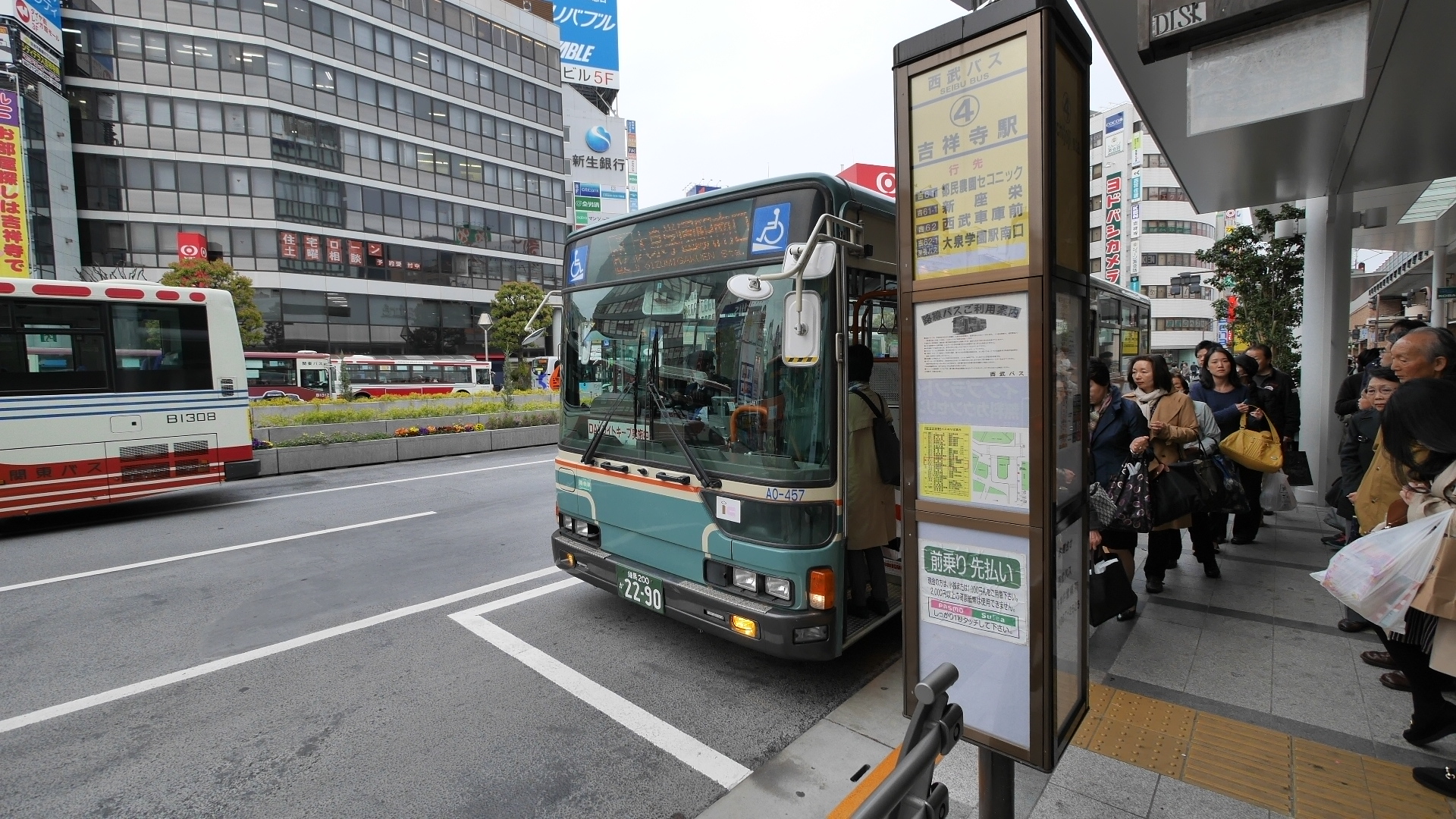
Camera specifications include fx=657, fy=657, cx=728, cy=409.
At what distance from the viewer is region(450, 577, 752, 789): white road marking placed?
10.4ft

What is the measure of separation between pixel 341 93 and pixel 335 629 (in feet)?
122

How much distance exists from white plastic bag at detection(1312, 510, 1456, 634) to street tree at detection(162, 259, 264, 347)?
2774cm

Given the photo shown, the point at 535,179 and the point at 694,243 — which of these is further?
the point at 535,179

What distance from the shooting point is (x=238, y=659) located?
4.36 metres

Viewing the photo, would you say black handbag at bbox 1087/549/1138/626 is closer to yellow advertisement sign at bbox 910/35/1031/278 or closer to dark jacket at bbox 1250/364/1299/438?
yellow advertisement sign at bbox 910/35/1031/278

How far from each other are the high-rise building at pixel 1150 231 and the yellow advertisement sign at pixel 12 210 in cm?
4989

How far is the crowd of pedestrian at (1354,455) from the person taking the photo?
2797 millimetres

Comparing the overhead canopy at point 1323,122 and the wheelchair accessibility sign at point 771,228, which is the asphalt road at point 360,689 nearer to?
the wheelchair accessibility sign at point 771,228

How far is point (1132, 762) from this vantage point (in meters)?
2.95

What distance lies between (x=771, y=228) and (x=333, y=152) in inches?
1484

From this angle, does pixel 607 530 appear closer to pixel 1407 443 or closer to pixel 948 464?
pixel 948 464

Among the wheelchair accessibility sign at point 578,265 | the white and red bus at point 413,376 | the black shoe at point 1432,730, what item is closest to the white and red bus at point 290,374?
the white and red bus at point 413,376

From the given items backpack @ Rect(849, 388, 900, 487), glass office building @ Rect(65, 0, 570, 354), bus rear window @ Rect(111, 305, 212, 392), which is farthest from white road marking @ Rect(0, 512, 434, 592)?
glass office building @ Rect(65, 0, 570, 354)

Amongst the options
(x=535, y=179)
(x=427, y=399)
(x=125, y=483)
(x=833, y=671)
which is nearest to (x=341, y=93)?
(x=535, y=179)
